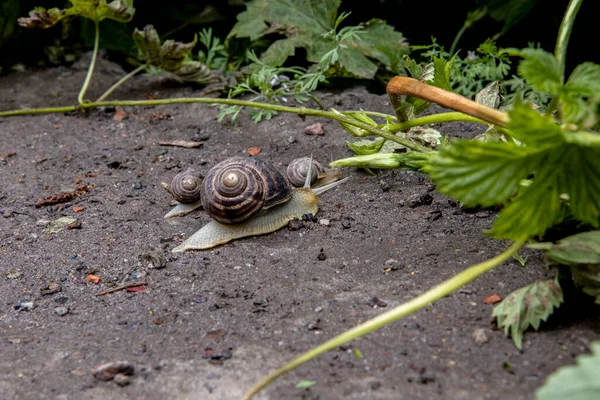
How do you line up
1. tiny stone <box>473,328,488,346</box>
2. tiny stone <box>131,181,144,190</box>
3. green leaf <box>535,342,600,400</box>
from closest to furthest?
green leaf <box>535,342,600,400</box> < tiny stone <box>473,328,488,346</box> < tiny stone <box>131,181,144,190</box>

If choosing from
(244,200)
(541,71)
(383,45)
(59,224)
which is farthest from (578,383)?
(383,45)

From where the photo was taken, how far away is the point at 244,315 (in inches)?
87.4

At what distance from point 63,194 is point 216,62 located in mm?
1759

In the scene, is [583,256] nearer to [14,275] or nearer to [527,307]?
[527,307]

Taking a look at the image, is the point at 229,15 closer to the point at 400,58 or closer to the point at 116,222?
the point at 400,58

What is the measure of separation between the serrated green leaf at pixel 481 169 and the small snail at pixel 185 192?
1.54m

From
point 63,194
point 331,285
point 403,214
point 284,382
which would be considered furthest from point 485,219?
point 63,194

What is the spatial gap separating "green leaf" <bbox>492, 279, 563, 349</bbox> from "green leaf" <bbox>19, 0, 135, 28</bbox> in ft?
10.2

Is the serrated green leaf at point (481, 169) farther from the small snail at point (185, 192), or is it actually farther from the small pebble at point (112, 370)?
the small snail at point (185, 192)

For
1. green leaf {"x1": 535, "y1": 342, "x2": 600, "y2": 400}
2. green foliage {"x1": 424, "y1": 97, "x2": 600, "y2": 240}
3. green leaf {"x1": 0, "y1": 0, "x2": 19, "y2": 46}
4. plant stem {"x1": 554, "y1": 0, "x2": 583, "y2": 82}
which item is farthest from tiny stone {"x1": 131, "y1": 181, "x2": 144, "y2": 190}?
green leaf {"x1": 535, "y1": 342, "x2": 600, "y2": 400}

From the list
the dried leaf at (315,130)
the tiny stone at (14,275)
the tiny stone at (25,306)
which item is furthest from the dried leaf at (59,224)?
the dried leaf at (315,130)

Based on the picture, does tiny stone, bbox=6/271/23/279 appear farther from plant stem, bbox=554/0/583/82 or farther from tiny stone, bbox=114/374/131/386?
plant stem, bbox=554/0/583/82

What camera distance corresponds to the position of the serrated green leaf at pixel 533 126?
1.64 m

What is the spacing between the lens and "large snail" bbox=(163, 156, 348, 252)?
288 cm
